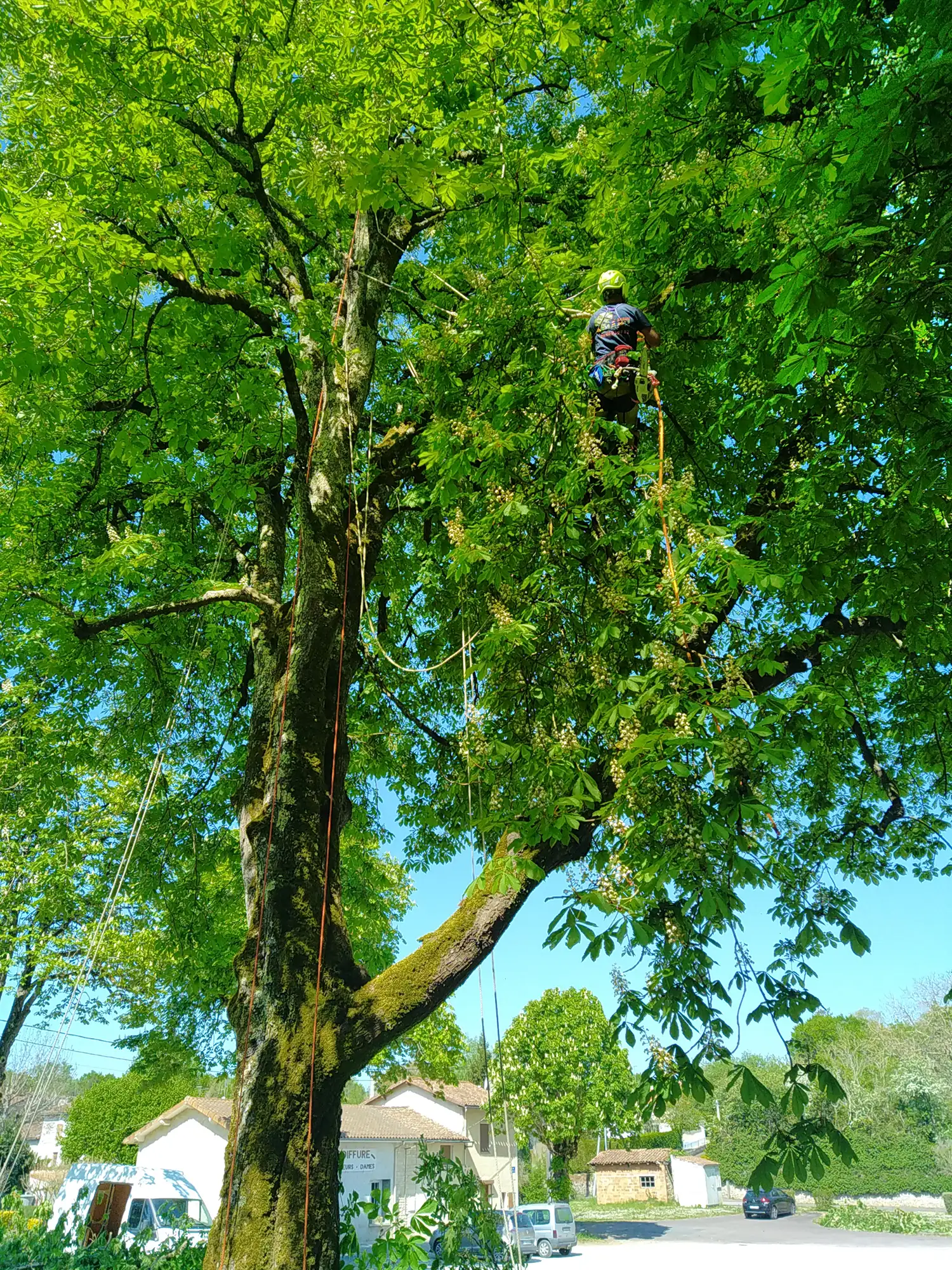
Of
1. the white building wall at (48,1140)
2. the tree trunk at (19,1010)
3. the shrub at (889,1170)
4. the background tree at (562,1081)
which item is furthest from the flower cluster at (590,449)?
the white building wall at (48,1140)

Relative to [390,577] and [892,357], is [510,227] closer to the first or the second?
[892,357]

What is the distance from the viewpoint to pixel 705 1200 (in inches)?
1716

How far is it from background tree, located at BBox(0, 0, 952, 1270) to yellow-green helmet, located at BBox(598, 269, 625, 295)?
0.19 meters

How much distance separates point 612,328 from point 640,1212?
153 ft

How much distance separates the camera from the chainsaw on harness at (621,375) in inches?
157

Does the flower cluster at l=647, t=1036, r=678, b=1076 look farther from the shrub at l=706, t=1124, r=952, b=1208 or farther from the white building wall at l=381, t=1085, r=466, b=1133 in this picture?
the white building wall at l=381, t=1085, r=466, b=1133

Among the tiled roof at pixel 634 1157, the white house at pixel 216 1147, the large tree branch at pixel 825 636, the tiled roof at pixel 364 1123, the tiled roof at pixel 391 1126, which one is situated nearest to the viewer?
the large tree branch at pixel 825 636

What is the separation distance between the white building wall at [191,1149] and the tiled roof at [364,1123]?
9.2 inches

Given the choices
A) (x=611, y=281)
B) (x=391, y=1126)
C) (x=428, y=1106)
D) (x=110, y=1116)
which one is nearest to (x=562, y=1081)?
(x=428, y=1106)

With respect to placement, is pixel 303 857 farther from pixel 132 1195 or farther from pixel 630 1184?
pixel 630 1184

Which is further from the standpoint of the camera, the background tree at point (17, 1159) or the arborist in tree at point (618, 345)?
the background tree at point (17, 1159)

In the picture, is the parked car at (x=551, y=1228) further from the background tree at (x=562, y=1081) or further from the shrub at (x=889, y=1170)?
the background tree at (x=562, y=1081)

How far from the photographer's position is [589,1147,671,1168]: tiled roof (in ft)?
142

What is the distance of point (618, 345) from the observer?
4016 mm
